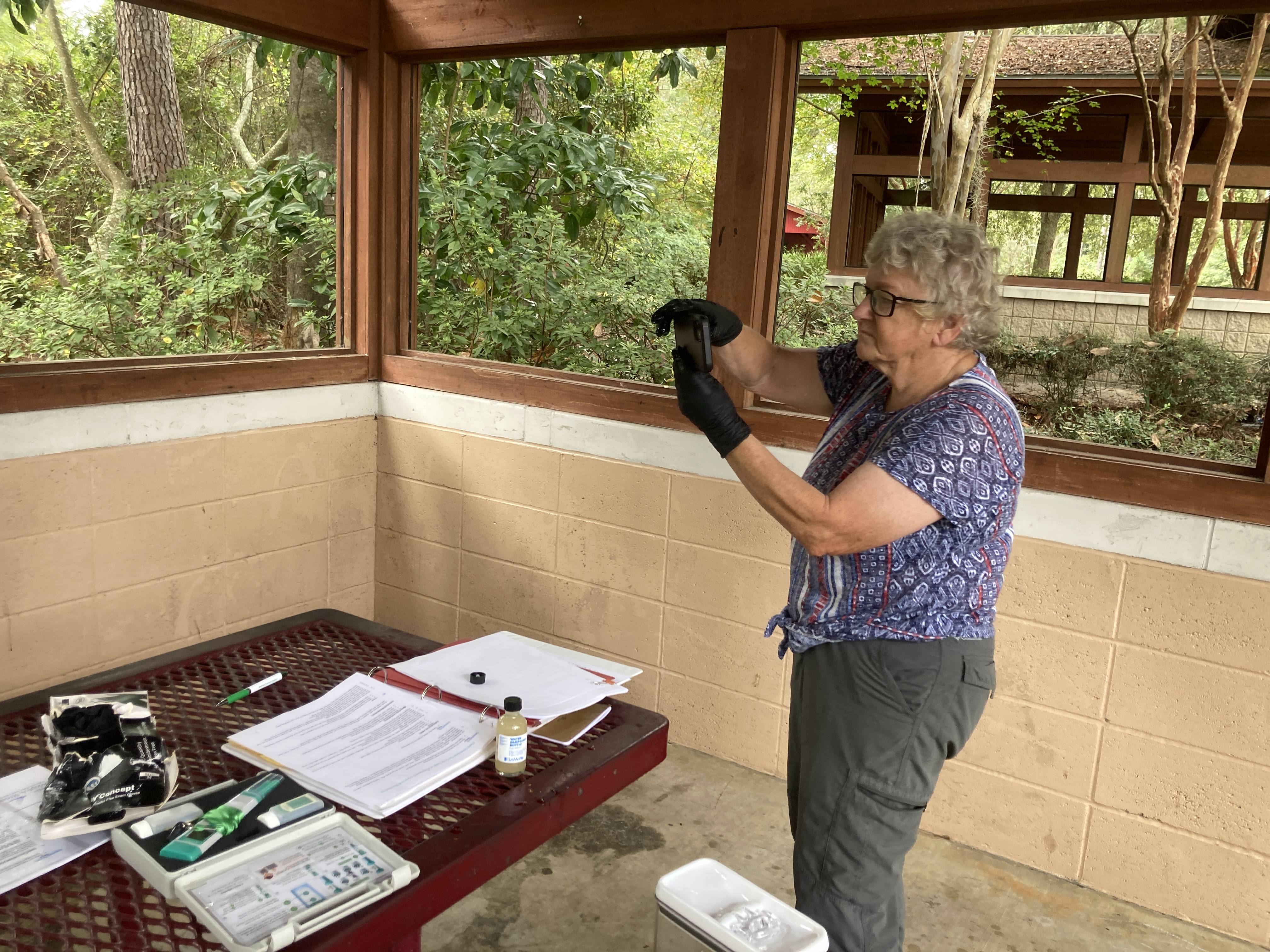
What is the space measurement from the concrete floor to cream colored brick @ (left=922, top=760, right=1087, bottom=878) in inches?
1.3

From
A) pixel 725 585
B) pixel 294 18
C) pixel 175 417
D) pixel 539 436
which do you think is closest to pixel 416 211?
pixel 294 18

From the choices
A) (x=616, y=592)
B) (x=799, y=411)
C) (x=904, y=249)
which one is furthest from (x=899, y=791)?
(x=616, y=592)

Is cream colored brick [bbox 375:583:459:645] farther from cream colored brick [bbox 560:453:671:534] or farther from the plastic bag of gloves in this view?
the plastic bag of gloves

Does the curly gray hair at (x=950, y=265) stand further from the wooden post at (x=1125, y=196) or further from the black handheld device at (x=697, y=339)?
the wooden post at (x=1125, y=196)

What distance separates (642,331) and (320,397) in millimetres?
1133

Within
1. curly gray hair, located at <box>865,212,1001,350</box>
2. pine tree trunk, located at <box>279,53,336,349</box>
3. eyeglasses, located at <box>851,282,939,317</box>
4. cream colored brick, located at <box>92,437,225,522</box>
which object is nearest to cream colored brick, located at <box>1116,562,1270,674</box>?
curly gray hair, located at <box>865,212,1001,350</box>

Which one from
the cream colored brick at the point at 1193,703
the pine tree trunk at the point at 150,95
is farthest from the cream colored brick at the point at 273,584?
the cream colored brick at the point at 1193,703

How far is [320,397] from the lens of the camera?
3348 mm

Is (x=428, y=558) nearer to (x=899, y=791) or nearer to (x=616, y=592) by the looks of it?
(x=616, y=592)

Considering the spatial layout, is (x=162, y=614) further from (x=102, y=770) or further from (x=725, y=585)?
(x=102, y=770)

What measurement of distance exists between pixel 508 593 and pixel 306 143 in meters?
1.73

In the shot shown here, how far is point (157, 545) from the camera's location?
2.94 metres

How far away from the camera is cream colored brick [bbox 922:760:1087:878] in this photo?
98.3 inches

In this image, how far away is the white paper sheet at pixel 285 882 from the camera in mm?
966
